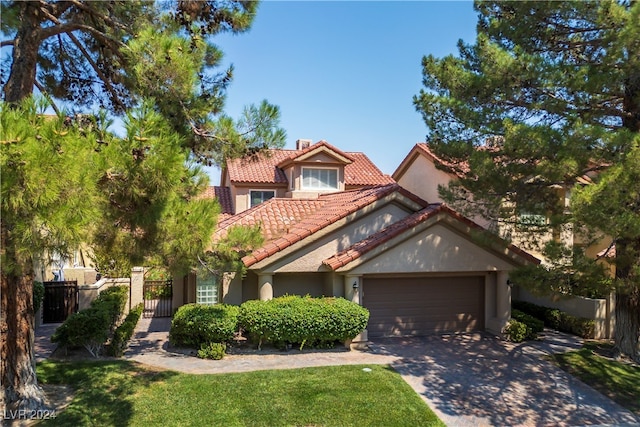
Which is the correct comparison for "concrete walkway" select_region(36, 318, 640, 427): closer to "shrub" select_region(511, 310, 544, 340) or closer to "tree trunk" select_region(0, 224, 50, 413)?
"shrub" select_region(511, 310, 544, 340)

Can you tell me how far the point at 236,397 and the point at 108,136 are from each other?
21.1ft

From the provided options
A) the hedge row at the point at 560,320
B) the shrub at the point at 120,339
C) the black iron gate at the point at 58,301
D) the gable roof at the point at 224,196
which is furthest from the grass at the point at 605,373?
the gable roof at the point at 224,196

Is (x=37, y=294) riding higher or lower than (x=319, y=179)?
lower

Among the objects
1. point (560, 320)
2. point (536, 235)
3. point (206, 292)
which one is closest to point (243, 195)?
point (206, 292)

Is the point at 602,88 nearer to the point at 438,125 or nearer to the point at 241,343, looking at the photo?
the point at 438,125

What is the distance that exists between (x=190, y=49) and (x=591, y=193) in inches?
358

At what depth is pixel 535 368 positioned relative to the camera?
11789mm

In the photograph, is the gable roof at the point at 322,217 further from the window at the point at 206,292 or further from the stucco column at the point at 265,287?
the window at the point at 206,292

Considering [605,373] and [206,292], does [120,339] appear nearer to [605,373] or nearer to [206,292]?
[206,292]

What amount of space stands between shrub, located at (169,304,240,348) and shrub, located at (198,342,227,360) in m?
0.26

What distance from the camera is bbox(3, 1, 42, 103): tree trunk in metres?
8.02

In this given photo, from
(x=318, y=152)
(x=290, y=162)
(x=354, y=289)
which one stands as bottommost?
(x=354, y=289)

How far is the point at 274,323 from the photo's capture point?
12.5m

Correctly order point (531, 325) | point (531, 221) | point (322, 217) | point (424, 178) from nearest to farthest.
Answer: point (531, 221)
point (531, 325)
point (322, 217)
point (424, 178)
